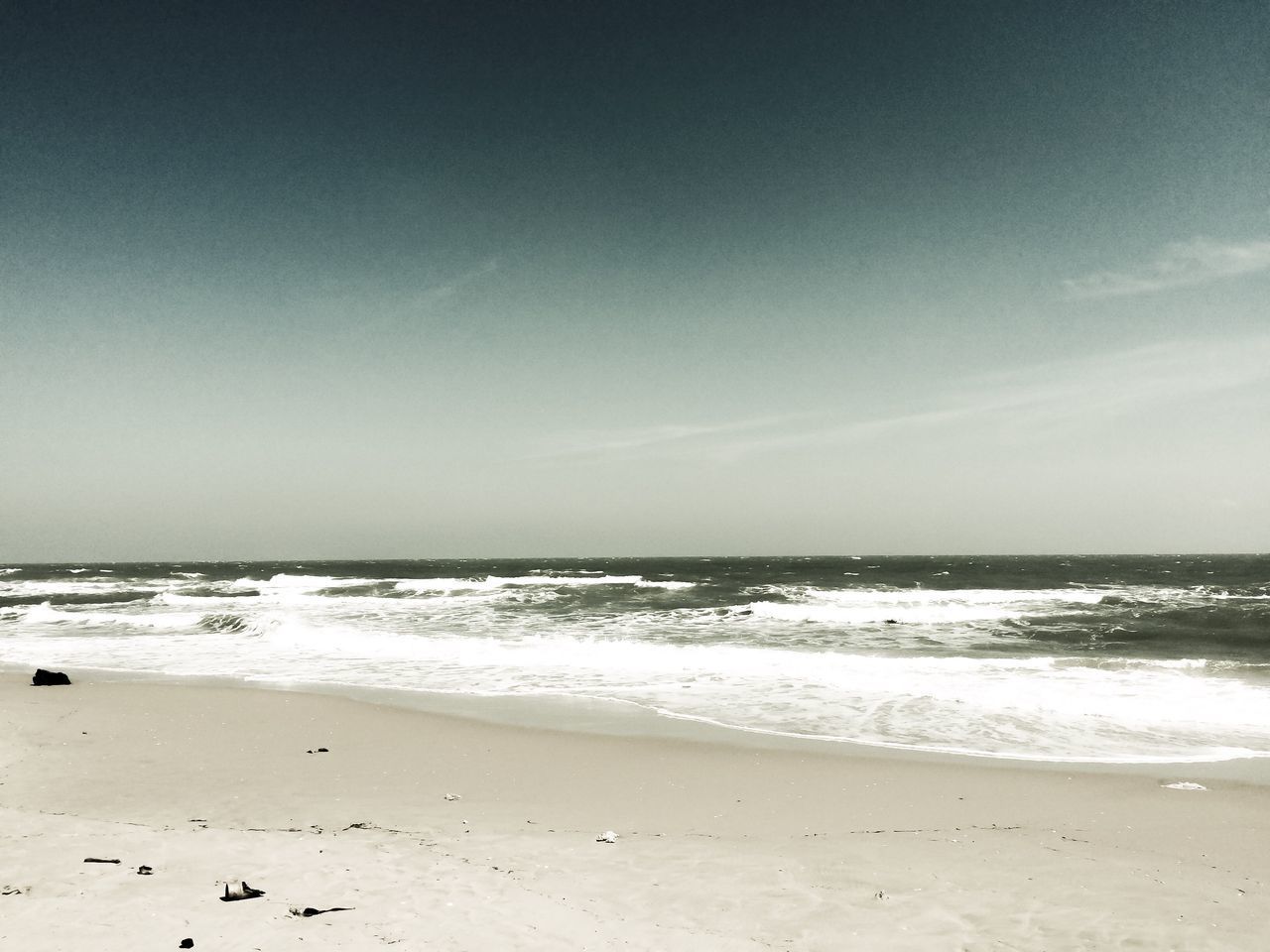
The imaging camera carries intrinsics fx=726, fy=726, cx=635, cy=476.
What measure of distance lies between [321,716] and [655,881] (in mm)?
7863

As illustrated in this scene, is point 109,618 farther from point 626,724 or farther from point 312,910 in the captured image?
point 312,910

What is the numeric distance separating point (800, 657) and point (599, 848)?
1239 centimetres

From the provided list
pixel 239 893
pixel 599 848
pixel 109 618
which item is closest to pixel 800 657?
pixel 599 848

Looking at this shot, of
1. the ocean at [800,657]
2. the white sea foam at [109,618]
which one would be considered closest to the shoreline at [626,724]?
the ocean at [800,657]

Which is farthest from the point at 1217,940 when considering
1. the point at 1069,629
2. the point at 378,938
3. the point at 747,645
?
the point at 1069,629

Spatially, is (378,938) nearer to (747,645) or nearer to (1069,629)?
(747,645)

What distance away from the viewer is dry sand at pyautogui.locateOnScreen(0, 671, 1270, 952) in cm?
430

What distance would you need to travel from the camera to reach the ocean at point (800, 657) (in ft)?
34.9

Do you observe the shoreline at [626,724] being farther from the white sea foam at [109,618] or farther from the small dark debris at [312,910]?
the white sea foam at [109,618]

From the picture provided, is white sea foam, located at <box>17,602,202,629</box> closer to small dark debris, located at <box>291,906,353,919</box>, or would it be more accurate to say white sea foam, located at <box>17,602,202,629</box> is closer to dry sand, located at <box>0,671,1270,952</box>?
dry sand, located at <box>0,671,1270,952</box>

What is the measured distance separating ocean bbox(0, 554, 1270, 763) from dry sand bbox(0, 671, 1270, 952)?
2.19m

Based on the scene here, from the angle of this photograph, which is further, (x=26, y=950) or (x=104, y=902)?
(x=104, y=902)

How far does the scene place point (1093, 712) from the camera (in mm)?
11336

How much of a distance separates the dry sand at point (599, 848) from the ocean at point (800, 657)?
2.19 m
